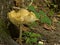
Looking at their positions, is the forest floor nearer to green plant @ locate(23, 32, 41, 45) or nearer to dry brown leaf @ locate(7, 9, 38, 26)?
green plant @ locate(23, 32, 41, 45)

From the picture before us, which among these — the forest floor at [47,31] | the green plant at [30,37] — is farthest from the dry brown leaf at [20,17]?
the green plant at [30,37]

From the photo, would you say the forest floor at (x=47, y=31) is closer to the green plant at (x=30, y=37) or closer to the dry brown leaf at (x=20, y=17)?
the green plant at (x=30, y=37)

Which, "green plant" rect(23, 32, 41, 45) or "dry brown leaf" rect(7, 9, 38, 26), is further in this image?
"green plant" rect(23, 32, 41, 45)

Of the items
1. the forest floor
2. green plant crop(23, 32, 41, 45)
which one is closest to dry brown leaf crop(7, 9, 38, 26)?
the forest floor

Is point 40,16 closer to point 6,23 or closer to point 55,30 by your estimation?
point 55,30

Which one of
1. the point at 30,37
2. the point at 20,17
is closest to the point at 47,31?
the point at 30,37

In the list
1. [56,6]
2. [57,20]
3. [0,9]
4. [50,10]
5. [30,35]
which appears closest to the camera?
[0,9]

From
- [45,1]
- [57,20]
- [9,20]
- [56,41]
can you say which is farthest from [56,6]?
[9,20]

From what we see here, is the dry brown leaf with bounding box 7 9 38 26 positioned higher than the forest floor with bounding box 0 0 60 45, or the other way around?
the dry brown leaf with bounding box 7 9 38 26
